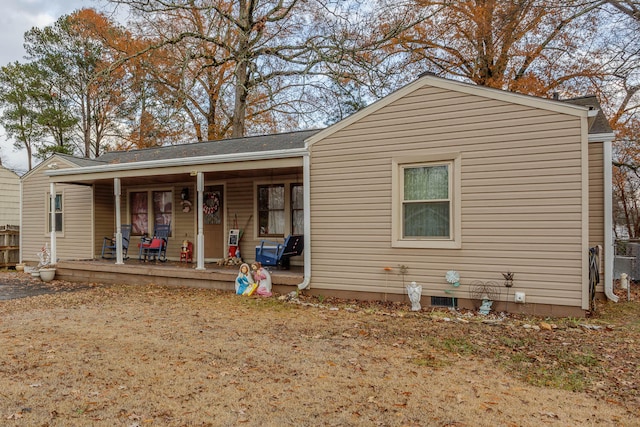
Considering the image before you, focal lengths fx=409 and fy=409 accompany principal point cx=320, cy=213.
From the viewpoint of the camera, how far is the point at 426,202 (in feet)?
21.7

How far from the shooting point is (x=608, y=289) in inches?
276

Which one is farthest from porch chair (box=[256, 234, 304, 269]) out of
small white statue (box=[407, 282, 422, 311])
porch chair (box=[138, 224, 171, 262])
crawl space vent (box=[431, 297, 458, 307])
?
porch chair (box=[138, 224, 171, 262])

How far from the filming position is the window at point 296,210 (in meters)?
9.34

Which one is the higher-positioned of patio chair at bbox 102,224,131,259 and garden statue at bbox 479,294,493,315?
patio chair at bbox 102,224,131,259

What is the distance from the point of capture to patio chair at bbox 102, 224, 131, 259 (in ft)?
36.6

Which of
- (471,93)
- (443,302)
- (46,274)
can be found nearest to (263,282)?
(443,302)

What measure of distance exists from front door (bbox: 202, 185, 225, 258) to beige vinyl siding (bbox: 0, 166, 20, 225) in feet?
34.9

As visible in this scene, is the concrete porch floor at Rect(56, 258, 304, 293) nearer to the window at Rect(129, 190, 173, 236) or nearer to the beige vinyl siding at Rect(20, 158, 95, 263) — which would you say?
the window at Rect(129, 190, 173, 236)

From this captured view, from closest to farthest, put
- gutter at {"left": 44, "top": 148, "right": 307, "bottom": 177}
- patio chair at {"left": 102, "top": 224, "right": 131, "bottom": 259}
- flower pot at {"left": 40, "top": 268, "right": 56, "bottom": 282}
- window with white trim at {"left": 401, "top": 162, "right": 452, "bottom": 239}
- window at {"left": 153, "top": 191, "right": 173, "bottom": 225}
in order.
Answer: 1. window with white trim at {"left": 401, "top": 162, "right": 452, "bottom": 239}
2. gutter at {"left": 44, "top": 148, "right": 307, "bottom": 177}
3. flower pot at {"left": 40, "top": 268, "right": 56, "bottom": 282}
4. window at {"left": 153, "top": 191, "right": 173, "bottom": 225}
5. patio chair at {"left": 102, "top": 224, "right": 131, "bottom": 259}

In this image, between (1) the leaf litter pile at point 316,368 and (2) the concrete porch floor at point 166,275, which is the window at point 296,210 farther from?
(1) the leaf litter pile at point 316,368

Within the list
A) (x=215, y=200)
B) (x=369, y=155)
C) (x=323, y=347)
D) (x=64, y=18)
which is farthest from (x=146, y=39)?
(x=323, y=347)

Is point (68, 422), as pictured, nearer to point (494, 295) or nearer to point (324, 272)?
point (324, 272)

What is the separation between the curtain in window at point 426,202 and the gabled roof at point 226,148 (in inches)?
118

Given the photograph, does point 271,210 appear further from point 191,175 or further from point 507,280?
point 507,280
